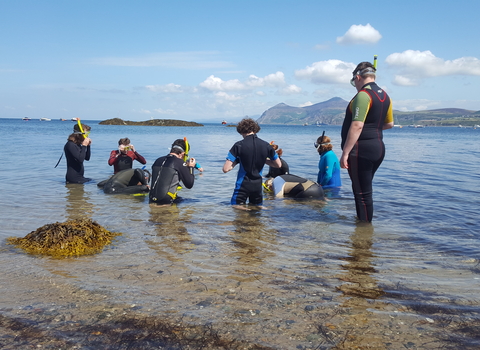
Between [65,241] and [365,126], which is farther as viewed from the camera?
[365,126]

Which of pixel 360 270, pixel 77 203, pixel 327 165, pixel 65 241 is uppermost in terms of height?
pixel 327 165

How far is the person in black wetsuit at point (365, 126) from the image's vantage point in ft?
18.7

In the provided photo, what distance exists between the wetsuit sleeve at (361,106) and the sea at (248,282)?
193cm

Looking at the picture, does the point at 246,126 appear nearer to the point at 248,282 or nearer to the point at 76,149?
the point at 248,282

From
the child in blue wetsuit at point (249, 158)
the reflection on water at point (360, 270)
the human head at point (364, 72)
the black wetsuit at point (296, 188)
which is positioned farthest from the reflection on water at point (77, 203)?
the human head at point (364, 72)

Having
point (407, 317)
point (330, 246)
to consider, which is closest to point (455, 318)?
point (407, 317)

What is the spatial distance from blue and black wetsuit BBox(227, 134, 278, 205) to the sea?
1.40 feet

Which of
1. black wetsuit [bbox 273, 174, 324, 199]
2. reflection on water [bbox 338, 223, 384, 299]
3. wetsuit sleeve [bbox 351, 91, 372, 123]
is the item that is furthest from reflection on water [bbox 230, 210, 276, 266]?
wetsuit sleeve [bbox 351, 91, 372, 123]

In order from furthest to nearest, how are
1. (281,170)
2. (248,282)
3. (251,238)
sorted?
(281,170) < (251,238) < (248,282)

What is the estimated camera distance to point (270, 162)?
8.02 m

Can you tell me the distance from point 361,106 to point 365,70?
2.32 feet

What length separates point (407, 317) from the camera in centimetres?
315

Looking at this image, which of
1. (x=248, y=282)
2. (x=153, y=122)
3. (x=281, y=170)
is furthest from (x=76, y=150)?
(x=153, y=122)

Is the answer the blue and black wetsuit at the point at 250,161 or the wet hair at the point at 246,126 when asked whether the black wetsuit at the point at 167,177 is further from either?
the wet hair at the point at 246,126
